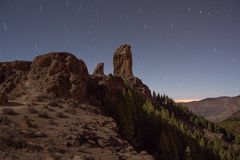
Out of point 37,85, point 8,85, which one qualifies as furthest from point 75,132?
point 8,85

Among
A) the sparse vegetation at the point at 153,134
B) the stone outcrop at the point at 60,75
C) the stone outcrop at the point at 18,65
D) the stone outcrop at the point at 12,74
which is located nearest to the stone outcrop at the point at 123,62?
the sparse vegetation at the point at 153,134

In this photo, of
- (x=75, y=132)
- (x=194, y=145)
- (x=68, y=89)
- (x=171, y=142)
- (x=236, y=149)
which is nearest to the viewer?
(x=75, y=132)

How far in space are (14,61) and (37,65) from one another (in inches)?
428

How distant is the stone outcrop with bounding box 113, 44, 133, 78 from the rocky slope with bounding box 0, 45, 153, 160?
2006 inches

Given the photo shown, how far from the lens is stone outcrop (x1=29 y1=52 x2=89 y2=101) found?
50188 mm

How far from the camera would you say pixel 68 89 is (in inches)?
1997

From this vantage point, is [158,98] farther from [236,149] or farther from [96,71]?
[236,149]

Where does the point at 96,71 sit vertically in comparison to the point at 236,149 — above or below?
above

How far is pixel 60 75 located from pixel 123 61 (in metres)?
79.0

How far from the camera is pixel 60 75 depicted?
173 feet

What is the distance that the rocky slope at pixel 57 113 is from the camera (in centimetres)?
2497

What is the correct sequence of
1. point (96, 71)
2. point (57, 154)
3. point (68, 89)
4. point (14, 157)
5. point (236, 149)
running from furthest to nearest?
point (96, 71), point (236, 149), point (68, 89), point (57, 154), point (14, 157)

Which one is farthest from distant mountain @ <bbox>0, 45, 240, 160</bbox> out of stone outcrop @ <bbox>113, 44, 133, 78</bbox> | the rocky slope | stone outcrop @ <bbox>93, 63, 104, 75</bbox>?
stone outcrop @ <bbox>113, 44, 133, 78</bbox>

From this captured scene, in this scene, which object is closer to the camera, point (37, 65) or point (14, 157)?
point (14, 157)
